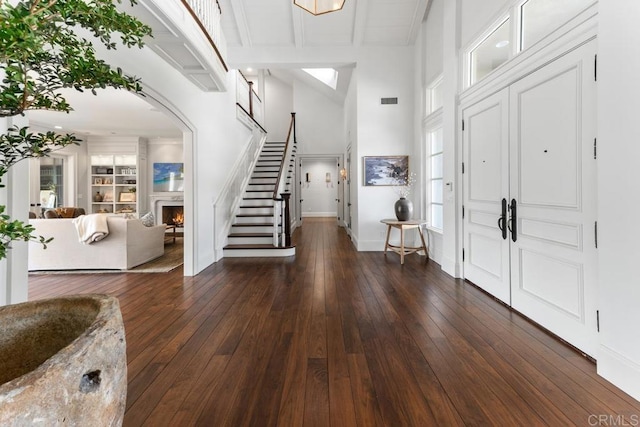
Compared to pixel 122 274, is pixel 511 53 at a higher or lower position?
higher

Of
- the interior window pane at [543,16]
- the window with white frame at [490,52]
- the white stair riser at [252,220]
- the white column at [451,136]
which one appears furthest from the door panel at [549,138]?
the white stair riser at [252,220]

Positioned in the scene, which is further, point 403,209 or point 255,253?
point 255,253

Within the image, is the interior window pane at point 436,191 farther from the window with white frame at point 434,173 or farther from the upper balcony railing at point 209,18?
the upper balcony railing at point 209,18

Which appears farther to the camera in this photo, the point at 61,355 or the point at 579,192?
the point at 579,192

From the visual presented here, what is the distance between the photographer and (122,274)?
181 inches

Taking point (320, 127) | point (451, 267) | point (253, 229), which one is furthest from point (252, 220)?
point (320, 127)

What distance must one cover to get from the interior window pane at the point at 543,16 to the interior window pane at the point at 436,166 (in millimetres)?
2355

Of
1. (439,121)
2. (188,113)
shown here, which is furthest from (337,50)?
(188,113)

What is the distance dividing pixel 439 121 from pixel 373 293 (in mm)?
3043

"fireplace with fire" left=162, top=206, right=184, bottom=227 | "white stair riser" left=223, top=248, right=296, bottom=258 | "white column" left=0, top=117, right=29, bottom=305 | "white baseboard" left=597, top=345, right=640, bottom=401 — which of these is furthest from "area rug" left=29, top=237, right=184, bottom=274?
"white baseboard" left=597, top=345, right=640, bottom=401

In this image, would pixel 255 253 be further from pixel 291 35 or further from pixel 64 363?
pixel 64 363

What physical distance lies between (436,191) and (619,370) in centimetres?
377

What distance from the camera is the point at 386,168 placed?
5.94 metres

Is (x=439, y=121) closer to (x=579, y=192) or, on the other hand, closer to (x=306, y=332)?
(x=579, y=192)
